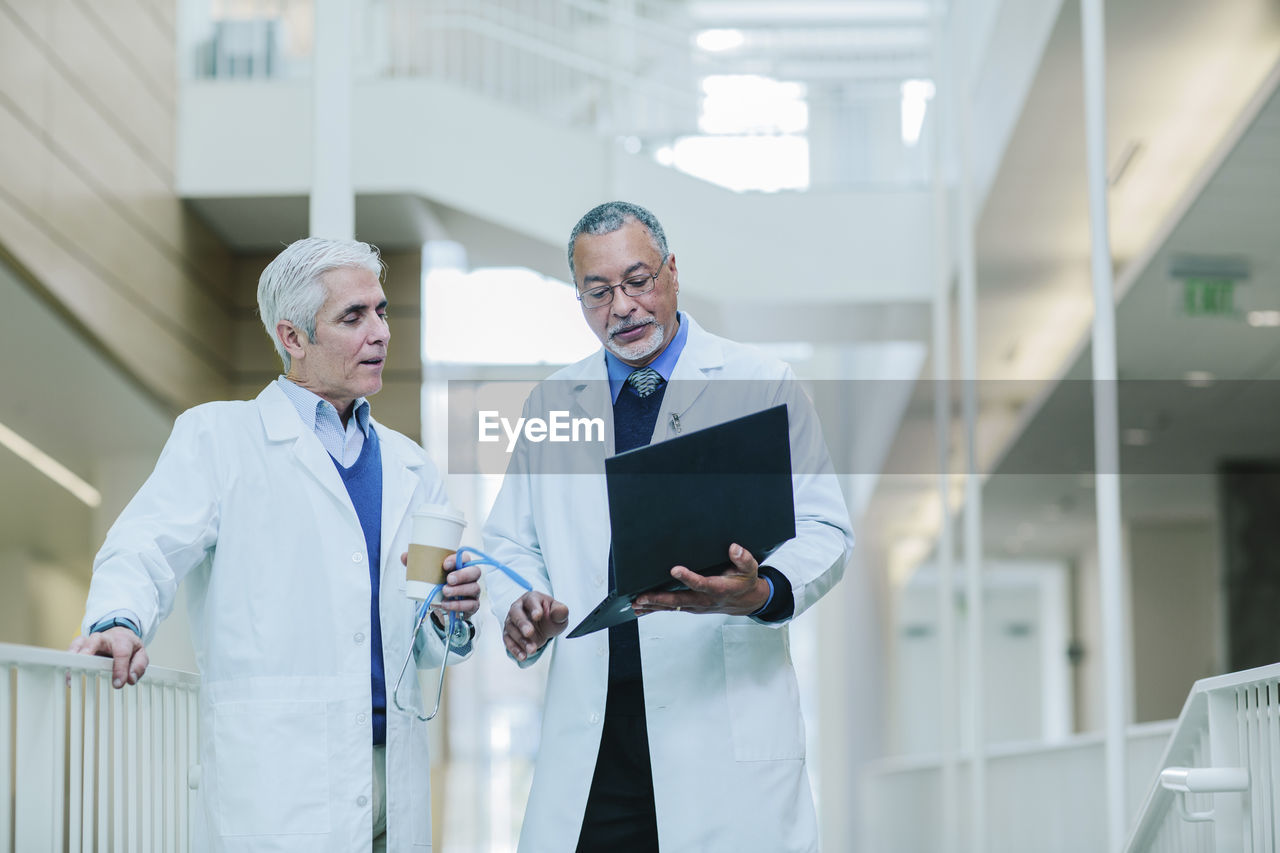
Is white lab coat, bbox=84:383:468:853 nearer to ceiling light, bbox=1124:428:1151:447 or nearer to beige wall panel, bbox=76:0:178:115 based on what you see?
beige wall panel, bbox=76:0:178:115

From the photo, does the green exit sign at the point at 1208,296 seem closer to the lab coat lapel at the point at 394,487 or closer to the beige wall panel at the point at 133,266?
the beige wall panel at the point at 133,266

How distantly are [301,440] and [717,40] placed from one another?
22.4 feet

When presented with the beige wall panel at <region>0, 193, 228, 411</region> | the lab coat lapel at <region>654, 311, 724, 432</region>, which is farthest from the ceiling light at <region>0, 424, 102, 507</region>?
the lab coat lapel at <region>654, 311, 724, 432</region>

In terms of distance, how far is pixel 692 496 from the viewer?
204 cm

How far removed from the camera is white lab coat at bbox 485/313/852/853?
2.27 meters

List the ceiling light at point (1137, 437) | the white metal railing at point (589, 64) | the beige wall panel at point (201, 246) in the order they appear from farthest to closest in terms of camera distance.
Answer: the ceiling light at point (1137, 437)
the white metal railing at point (589, 64)
the beige wall panel at point (201, 246)

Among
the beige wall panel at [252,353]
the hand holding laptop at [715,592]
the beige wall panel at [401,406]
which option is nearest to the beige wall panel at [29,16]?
the beige wall panel at [252,353]

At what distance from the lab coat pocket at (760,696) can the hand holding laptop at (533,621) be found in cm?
29

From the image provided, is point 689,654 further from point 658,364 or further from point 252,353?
point 252,353

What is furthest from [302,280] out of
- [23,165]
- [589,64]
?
[589,64]

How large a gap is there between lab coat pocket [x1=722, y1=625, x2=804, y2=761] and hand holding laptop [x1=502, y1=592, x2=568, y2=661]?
0.96 feet

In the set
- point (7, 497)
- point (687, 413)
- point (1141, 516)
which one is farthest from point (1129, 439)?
point (687, 413)

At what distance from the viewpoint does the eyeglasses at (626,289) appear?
7.98ft

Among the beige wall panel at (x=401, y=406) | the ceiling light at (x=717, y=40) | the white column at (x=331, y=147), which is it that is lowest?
the beige wall panel at (x=401, y=406)
